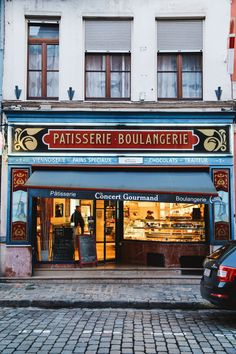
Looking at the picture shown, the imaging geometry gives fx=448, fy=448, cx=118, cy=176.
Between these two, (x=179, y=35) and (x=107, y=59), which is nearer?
(x=179, y=35)

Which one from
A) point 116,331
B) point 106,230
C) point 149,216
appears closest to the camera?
point 116,331

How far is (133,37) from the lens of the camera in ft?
43.4

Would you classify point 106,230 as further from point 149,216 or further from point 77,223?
point 149,216

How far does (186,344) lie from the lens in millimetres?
6867

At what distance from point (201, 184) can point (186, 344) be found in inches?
227

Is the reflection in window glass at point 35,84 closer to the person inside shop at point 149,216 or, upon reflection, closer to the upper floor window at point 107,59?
the upper floor window at point 107,59

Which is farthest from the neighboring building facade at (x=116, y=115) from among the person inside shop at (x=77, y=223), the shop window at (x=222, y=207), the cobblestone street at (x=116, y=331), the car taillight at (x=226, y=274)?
the car taillight at (x=226, y=274)

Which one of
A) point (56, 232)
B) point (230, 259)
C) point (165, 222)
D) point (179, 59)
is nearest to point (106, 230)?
point (56, 232)

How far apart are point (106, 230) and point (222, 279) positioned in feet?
22.9

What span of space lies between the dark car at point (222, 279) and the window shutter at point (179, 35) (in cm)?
718

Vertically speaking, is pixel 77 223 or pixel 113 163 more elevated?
pixel 113 163

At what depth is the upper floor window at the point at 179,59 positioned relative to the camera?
43.7 ft

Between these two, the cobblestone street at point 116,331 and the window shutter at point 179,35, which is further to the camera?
the window shutter at point 179,35

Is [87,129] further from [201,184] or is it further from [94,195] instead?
[201,184]
